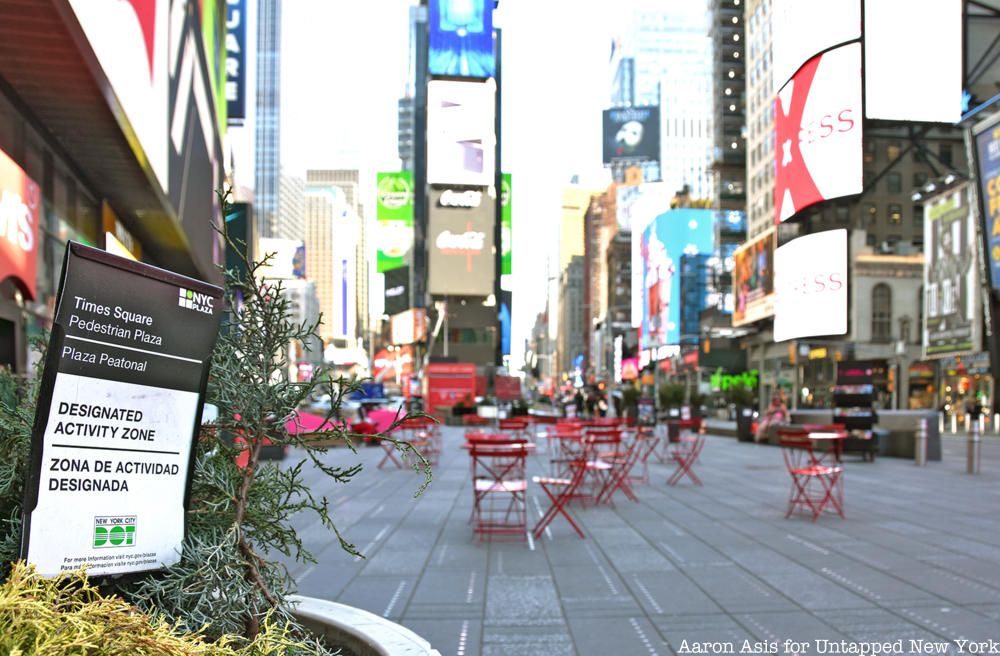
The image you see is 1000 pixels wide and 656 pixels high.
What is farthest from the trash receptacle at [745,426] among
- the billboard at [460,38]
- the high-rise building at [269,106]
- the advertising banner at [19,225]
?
the high-rise building at [269,106]

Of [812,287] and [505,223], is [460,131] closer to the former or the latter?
[505,223]

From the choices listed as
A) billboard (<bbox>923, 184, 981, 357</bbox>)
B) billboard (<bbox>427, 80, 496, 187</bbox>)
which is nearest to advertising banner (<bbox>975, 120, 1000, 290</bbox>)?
billboard (<bbox>923, 184, 981, 357</bbox>)

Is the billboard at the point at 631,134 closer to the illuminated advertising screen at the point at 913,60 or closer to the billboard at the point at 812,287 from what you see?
the billboard at the point at 812,287

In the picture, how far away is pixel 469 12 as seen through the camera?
6938cm

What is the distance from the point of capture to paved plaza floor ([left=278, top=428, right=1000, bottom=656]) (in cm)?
452

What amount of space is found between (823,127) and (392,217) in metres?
90.2

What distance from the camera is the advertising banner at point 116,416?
2059 millimetres

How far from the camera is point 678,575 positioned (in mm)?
6023

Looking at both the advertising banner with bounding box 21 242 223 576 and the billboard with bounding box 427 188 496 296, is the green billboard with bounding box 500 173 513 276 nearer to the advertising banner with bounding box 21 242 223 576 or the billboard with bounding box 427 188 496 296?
the billboard with bounding box 427 188 496 296

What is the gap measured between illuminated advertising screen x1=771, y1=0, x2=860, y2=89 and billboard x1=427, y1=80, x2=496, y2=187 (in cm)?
6686

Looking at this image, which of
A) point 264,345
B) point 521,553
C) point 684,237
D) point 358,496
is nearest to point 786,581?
point 521,553

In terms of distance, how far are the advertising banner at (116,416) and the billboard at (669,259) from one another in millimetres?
84986

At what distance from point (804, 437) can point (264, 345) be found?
7.82 meters

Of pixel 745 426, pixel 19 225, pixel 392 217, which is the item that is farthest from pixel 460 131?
pixel 19 225
